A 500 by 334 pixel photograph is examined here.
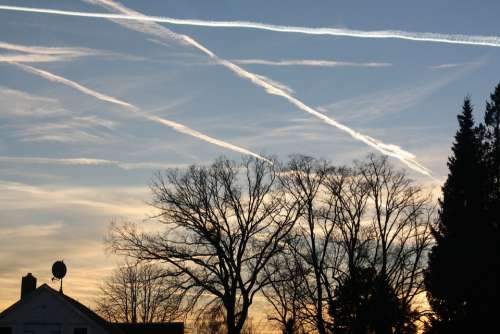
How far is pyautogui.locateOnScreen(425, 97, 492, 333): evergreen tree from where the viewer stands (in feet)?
158

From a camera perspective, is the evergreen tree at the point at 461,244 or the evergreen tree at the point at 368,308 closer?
the evergreen tree at the point at 461,244

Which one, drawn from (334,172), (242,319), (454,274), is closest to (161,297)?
(242,319)

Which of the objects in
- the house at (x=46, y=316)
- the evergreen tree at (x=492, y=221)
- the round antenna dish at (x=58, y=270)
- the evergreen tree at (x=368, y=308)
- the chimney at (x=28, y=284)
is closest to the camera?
the evergreen tree at (x=492, y=221)

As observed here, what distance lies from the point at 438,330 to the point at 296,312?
1359cm

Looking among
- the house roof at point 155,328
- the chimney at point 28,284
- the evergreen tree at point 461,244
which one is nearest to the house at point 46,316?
the chimney at point 28,284

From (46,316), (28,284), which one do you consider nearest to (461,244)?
(46,316)

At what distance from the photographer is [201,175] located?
55250mm

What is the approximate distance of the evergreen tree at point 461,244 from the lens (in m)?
48.3

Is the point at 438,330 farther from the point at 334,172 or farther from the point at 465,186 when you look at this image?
the point at 334,172

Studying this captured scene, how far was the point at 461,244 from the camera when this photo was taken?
4984 cm

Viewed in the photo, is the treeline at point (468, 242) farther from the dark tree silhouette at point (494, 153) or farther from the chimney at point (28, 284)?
the chimney at point (28, 284)

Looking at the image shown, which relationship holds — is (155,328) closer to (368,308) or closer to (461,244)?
(368,308)

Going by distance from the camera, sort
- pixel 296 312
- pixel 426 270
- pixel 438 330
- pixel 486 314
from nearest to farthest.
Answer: pixel 486 314 → pixel 438 330 → pixel 426 270 → pixel 296 312

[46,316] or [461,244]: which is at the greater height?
[461,244]
